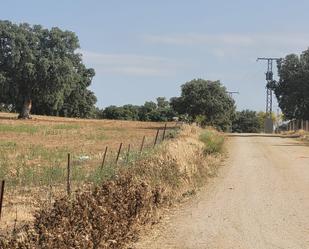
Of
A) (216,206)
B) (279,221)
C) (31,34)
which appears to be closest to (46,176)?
(216,206)

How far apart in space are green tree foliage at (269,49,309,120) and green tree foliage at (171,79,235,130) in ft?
23.0

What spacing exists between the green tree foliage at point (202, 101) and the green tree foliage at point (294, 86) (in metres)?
7.00

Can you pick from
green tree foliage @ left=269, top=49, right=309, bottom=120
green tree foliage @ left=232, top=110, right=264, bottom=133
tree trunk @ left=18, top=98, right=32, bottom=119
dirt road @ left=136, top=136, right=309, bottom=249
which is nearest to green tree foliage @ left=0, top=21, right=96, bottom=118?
tree trunk @ left=18, top=98, right=32, bottom=119

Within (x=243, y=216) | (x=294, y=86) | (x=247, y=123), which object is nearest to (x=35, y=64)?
(x=294, y=86)

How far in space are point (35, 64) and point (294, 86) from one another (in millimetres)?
26563

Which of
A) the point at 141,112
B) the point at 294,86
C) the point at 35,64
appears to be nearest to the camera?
the point at 294,86

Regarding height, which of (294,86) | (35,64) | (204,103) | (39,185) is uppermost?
(35,64)

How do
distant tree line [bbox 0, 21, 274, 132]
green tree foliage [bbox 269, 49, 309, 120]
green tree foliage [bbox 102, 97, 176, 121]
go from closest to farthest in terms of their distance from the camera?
green tree foliage [bbox 269, 49, 309, 120] → distant tree line [bbox 0, 21, 274, 132] → green tree foliage [bbox 102, 97, 176, 121]

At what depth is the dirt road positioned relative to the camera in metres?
9.95

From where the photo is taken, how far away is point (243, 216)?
1248 centimetres

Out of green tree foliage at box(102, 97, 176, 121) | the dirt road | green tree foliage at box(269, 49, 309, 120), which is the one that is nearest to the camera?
the dirt road

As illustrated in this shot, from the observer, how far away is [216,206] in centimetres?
1395

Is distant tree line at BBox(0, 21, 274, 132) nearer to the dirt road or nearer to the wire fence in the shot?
the dirt road

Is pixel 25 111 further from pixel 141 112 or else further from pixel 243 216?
pixel 141 112
